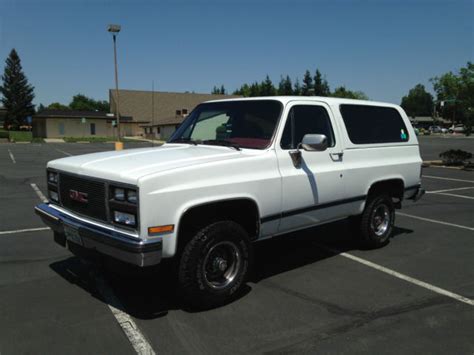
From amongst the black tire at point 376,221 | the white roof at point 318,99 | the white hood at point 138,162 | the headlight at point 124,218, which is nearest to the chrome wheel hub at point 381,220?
the black tire at point 376,221

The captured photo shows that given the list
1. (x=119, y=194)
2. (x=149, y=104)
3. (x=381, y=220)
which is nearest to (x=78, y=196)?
(x=119, y=194)

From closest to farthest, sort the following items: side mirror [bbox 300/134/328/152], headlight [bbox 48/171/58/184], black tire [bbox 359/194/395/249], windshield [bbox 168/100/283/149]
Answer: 1. side mirror [bbox 300/134/328/152]
2. headlight [bbox 48/171/58/184]
3. windshield [bbox 168/100/283/149]
4. black tire [bbox 359/194/395/249]

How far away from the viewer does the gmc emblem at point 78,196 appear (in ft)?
12.5

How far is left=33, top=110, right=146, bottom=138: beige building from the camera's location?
178 feet

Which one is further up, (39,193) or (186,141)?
(186,141)

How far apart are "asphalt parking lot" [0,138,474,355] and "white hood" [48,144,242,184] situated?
0.88 meters

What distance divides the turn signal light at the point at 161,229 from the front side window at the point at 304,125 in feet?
5.21

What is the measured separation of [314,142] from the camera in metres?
4.11

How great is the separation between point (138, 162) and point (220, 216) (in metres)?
0.94

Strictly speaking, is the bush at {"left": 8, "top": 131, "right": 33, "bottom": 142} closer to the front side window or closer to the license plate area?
the license plate area

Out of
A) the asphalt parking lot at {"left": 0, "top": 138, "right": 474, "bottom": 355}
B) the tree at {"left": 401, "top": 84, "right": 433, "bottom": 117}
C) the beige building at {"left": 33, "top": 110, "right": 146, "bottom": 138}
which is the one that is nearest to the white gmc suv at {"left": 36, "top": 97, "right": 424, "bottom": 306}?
the asphalt parking lot at {"left": 0, "top": 138, "right": 474, "bottom": 355}

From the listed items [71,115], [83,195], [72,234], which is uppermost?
[71,115]

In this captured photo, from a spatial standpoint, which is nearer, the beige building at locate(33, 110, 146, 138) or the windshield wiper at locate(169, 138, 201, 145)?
the windshield wiper at locate(169, 138, 201, 145)

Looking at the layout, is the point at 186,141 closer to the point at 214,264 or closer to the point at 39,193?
the point at 214,264
